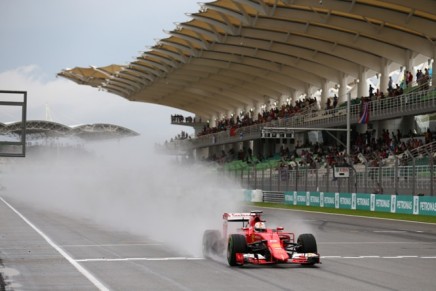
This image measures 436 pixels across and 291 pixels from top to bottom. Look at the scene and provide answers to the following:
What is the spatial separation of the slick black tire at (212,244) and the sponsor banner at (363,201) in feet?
78.1

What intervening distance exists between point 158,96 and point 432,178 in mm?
67981

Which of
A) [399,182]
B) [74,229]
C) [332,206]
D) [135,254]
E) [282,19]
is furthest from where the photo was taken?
[282,19]

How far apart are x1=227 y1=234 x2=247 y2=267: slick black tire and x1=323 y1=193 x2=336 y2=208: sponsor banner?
28743mm

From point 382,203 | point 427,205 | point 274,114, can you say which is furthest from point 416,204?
point 274,114

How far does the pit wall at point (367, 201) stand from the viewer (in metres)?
33.9

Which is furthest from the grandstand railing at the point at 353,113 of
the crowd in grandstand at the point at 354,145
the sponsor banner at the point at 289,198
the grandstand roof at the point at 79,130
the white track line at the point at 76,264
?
the grandstand roof at the point at 79,130

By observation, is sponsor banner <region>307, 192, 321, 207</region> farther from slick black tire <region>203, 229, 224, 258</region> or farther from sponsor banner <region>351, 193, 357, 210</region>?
slick black tire <region>203, 229, 224, 258</region>

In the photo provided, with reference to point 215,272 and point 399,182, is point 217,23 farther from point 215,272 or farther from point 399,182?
point 215,272

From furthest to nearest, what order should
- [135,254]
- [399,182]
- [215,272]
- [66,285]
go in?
1. [399,182]
2. [135,254]
3. [215,272]
4. [66,285]

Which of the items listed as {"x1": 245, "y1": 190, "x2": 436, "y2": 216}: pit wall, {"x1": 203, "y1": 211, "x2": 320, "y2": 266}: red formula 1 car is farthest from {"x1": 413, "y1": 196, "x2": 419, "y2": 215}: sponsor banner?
{"x1": 203, "y1": 211, "x2": 320, "y2": 266}: red formula 1 car

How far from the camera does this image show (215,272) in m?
13.7

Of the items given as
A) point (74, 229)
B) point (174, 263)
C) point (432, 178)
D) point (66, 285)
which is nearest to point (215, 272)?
A: point (174, 263)

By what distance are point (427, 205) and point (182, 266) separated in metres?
20.8

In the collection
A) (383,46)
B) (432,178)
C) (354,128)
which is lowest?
(432,178)
